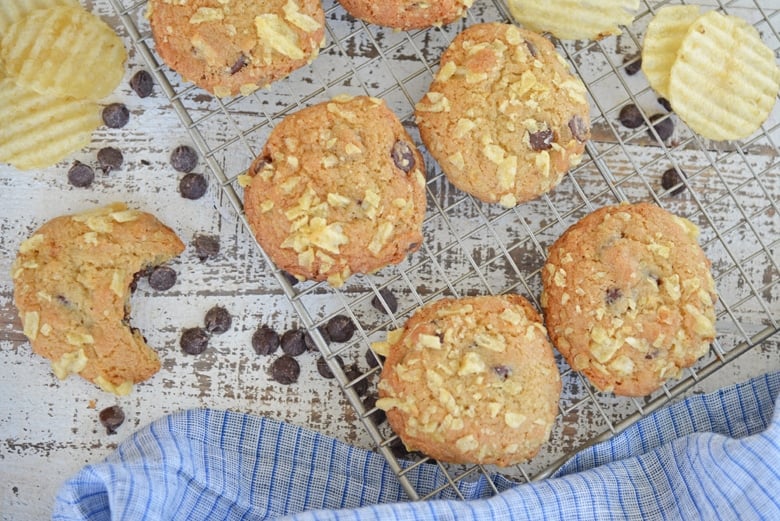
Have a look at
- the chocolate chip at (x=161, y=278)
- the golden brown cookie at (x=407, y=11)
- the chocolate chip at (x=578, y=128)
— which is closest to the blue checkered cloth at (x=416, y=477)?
the chocolate chip at (x=161, y=278)

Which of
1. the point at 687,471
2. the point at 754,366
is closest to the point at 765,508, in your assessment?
the point at 687,471

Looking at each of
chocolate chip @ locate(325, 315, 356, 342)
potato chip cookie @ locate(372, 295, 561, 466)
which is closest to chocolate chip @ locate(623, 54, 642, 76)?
potato chip cookie @ locate(372, 295, 561, 466)

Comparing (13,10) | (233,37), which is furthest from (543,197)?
(13,10)

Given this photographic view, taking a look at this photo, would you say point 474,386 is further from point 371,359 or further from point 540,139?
point 540,139

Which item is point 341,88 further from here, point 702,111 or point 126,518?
point 126,518

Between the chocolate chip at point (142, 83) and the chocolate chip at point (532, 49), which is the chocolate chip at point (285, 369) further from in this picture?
the chocolate chip at point (532, 49)

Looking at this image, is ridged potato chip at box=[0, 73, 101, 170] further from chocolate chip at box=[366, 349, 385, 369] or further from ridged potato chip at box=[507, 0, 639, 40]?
ridged potato chip at box=[507, 0, 639, 40]
